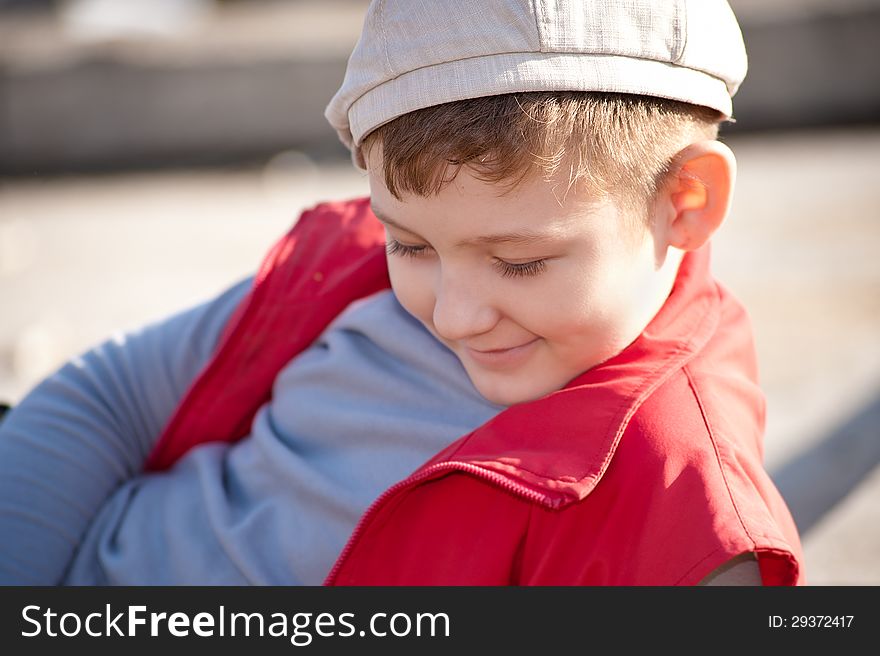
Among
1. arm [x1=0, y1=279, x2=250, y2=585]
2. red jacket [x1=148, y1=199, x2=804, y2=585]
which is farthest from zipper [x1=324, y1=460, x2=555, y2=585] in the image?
arm [x1=0, y1=279, x2=250, y2=585]

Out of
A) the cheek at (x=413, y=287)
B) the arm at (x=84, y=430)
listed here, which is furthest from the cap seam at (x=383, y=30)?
the arm at (x=84, y=430)

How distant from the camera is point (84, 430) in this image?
159cm

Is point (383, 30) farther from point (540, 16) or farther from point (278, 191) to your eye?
point (278, 191)

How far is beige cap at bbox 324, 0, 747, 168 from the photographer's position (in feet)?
3.57

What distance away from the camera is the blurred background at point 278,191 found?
2.62 m

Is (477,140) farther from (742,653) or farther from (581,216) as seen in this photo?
(742,653)

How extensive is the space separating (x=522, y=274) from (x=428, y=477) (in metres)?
0.26

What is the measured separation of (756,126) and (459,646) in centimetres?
587

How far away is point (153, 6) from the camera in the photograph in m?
9.25

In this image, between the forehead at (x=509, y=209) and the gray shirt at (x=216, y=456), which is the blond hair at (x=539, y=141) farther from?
the gray shirt at (x=216, y=456)

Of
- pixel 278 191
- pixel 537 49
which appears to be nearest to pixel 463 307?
pixel 537 49

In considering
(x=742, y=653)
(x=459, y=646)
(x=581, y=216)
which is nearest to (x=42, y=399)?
(x=459, y=646)

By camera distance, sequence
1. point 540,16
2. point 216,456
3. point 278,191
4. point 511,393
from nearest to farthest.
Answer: point 540,16
point 511,393
point 216,456
point 278,191

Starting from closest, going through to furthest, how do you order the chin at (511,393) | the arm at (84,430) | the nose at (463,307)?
the nose at (463,307), the chin at (511,393), the arm at (84,430)
